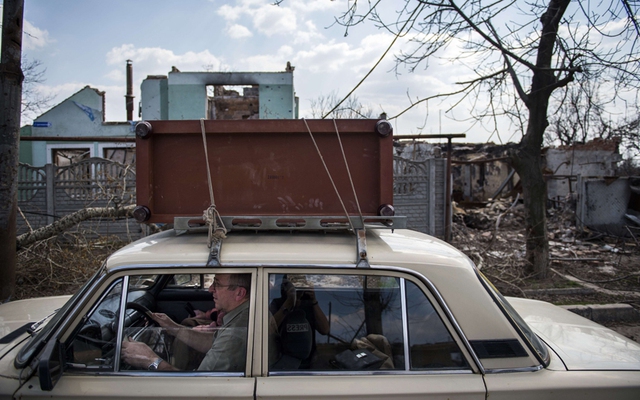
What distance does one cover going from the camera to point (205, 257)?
1.92 meters

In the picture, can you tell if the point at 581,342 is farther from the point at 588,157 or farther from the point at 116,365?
the point at 588,157

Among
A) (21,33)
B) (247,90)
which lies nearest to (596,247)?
(21,33)

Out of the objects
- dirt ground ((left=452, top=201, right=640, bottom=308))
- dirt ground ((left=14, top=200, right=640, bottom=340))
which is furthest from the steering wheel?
dirt ground ((left=452, top=201, right=640, bottom=308))

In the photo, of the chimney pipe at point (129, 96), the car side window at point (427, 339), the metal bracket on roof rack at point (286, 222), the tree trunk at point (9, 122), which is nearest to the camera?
the car side window at point (427, 339)

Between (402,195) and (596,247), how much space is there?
494cm

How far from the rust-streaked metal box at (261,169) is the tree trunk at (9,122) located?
3273 mm

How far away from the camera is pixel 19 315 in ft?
8.82

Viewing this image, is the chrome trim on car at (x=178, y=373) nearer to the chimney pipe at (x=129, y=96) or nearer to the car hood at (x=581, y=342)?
the car hood at (x=581, y=342)

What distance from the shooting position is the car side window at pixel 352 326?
1853 mm

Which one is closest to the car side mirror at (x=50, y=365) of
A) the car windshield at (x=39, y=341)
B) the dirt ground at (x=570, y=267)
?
the car windshield at (x=39, y=341)

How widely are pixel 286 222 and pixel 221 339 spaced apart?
68cm

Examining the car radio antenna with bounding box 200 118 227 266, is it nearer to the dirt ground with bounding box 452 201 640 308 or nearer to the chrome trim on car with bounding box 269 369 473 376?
the chrome trim on car with bounding box 269 369 473 376

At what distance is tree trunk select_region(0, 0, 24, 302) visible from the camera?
441 centimetres

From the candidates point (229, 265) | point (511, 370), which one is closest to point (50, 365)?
point (229, 265)
